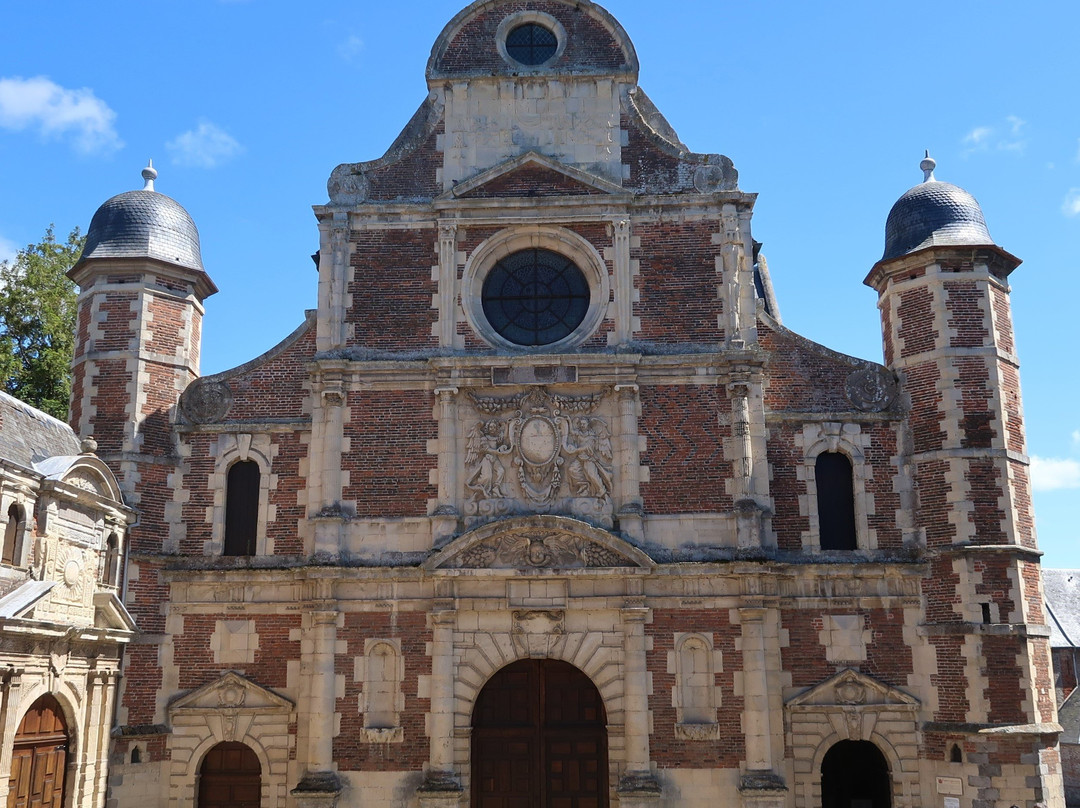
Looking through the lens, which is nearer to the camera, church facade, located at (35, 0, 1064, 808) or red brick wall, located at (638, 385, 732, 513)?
church facade, located at (35, 0, 1064, 808)

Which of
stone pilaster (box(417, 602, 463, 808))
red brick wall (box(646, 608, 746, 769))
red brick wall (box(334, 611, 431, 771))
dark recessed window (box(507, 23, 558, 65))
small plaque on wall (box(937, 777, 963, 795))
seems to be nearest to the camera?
stone pilaster (box(417, 602, 463, 808))

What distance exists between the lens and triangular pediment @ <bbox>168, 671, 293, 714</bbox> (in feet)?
51.7

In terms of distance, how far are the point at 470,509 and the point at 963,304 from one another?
8.25 meters

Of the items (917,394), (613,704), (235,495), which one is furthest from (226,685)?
(917,394)

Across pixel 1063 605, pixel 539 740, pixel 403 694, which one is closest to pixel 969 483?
pixel 539 740

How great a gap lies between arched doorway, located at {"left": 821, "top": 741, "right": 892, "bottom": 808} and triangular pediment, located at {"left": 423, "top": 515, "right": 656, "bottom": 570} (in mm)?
3974

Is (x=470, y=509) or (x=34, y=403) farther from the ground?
(x=34, y=403)

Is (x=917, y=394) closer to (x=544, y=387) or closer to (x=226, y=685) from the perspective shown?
(x=544, y=387)

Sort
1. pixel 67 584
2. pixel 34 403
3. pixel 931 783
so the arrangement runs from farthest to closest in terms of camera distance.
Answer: pixel 34 403 → pixel 931 783 → pixel 67 584

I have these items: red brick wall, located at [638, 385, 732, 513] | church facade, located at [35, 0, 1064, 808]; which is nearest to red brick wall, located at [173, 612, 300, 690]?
church facade, located at [35, 0, 1064, 808]

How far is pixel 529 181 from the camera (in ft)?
56.7

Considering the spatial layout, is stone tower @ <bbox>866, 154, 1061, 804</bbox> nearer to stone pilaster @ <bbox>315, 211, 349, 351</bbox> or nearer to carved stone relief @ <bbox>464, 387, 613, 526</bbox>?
carved stone relief @ <bbox>464, 387, 613, 526</bbox>

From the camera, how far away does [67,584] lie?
14.1 m

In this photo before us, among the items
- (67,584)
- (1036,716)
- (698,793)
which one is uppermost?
(67,584)
